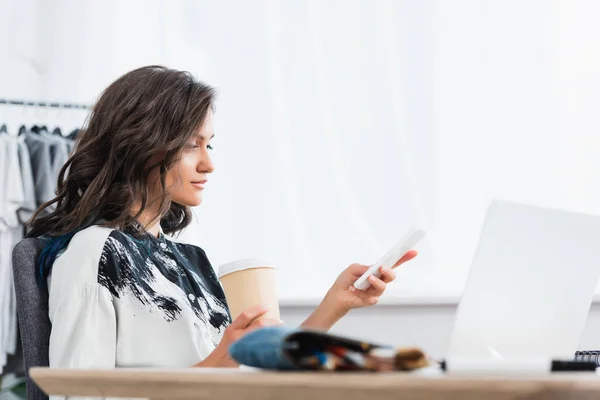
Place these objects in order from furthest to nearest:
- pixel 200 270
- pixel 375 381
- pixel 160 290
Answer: pixel 200 270 → pixel 160 290 → pixel 375 381

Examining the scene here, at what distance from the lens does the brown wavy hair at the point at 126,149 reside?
1679 millimetres

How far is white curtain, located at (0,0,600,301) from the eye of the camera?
109 inches

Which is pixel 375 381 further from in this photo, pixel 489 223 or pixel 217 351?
pixel 217 351

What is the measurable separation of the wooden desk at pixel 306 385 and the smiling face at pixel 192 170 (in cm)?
90

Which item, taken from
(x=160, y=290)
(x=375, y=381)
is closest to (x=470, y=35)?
(x=160, y=290)

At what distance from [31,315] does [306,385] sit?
2.73ft

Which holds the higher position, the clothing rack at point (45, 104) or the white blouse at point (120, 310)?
the clothing rack at point (45, 104)

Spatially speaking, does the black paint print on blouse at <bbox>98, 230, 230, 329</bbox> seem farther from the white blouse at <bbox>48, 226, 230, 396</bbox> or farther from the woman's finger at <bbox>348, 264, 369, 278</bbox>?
the woman's finger at <bbox>348, 264, 369, 278</bbox>

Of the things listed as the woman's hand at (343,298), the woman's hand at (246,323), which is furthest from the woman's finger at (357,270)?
the woman's hand at (246,323)

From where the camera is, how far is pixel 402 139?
2855 mm

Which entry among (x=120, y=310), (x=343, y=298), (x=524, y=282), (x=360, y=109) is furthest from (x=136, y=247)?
(x=360, y=109)

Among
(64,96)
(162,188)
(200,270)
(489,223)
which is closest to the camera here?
(489,223)

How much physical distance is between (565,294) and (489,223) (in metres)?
0.18

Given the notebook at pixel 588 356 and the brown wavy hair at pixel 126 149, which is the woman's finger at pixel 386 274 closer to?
the notebook at pixel 588 356
